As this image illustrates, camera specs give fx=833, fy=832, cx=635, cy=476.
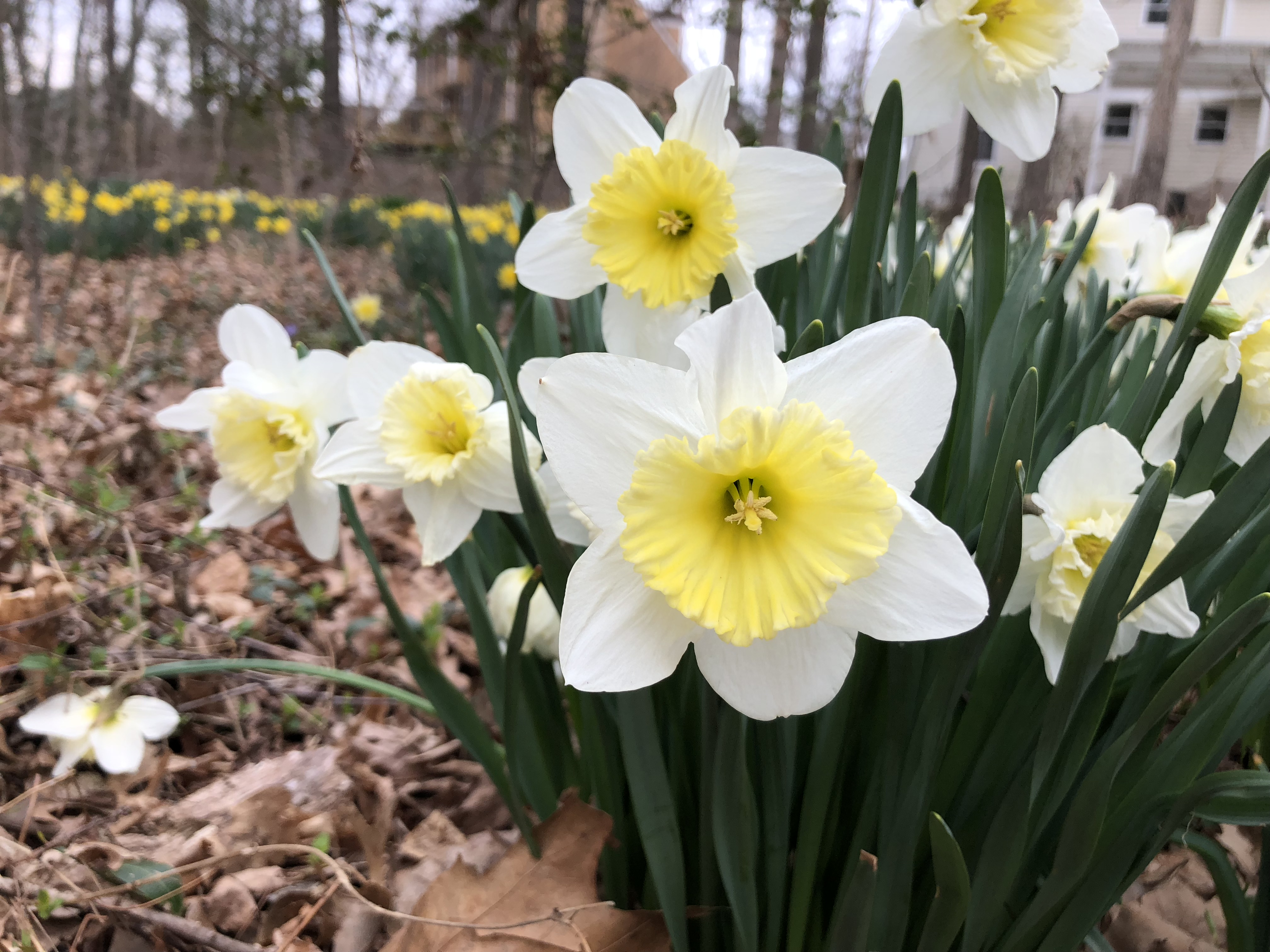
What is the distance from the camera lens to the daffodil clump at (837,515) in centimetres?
61

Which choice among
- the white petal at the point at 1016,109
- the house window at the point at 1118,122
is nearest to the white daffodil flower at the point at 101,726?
the white petal at the point at 1016,109

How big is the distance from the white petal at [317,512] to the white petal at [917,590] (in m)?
0.65

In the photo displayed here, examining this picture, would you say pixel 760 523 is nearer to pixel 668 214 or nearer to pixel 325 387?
pixel 668 214

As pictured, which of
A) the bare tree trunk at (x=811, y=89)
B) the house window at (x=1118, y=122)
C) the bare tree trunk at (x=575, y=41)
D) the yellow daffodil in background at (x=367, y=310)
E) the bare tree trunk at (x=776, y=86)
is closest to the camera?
the bare tree trunk at (x=575, y=41)

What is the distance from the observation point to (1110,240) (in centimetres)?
155

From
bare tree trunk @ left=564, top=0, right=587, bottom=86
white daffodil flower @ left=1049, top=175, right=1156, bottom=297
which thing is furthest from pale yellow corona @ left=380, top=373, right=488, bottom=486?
bare tree trunk @ left=564, top=0, right=587, bottom=86

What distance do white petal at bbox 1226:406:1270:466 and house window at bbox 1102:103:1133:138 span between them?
17.9 m

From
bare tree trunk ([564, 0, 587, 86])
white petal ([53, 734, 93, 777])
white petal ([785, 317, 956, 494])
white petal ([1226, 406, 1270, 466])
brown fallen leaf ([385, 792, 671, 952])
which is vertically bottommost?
white petal ([53, 734, 93, 777])

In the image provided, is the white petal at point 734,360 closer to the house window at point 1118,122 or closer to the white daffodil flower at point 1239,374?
the white daffodil flower at point 1239,374

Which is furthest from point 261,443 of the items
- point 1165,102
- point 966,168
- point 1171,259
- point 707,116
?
point 1165,102

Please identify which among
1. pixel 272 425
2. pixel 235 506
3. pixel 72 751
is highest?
pixel 272 425

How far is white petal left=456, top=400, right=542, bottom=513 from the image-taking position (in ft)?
2.89

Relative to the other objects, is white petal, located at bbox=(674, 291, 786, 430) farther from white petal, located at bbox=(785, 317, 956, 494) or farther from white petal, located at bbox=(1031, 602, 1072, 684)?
white petal, located at bbox=(1031, 602, 1072, 684)

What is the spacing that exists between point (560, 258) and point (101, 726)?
1170 millimetres
